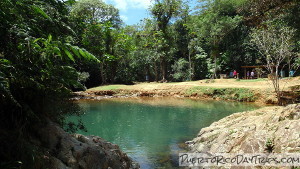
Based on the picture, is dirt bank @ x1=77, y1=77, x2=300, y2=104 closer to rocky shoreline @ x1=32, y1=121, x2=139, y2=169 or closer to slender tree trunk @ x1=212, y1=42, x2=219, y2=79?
slender tree trunk @ x1=212, y1=42, x2=219, y2=79

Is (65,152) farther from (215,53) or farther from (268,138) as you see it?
(215,53)

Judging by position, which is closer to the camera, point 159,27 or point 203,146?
point 203,146

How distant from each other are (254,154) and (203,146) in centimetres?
245

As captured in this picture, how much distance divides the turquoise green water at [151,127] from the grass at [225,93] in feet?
11.4

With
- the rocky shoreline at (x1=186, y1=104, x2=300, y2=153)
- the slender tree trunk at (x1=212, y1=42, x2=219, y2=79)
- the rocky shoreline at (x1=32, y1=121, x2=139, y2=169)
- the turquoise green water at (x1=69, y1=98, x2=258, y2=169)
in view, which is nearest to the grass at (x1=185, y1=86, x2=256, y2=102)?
the turquoise green water at (x1=69, y1=98, x2=258, y2=169)

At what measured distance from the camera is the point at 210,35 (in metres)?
27.7

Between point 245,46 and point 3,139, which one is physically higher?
point 245,46

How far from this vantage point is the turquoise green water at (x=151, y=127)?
774 centimetres

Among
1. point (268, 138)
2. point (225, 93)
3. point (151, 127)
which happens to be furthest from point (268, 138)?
point (225, 93)

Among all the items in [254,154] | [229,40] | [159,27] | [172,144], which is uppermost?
[159,27]

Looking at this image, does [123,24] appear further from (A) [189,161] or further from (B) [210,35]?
(A) [189,161]

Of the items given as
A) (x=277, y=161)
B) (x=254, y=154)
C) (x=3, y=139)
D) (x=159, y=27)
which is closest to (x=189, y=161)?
(x=254, y=154)

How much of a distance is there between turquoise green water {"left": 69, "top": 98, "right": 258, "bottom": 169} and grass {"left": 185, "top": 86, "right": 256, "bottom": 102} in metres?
3.48

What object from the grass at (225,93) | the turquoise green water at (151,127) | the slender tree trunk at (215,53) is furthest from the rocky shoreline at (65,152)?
the slender tree trunk at (215,53)
